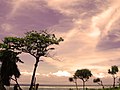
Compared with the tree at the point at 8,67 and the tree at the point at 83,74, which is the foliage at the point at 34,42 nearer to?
the tree at the point at 8,67

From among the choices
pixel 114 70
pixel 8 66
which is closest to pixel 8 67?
pixel 8 66

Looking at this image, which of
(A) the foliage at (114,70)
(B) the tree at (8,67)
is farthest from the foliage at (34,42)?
(A) the foliage at (114,70)

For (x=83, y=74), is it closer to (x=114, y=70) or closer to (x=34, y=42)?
(x=114, y=70)

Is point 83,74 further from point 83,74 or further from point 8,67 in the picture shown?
point 8,67

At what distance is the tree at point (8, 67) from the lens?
53.5 meters

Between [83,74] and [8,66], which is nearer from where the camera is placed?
[8,66]

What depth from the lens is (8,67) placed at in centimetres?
5403

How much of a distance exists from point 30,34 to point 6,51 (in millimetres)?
6498

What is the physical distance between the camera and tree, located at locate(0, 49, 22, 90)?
53.5 m

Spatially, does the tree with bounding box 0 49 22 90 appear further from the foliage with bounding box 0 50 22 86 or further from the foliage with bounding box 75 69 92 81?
the foliage with bounding box 75 69 92 81

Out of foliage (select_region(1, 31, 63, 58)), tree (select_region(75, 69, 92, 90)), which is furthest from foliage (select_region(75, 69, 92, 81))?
foliage (select_region(1, 31, 63, 58))

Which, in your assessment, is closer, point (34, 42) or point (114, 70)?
point (34, 42)

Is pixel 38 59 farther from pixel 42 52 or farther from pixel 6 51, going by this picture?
pixel 6 51

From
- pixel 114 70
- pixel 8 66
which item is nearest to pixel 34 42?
pixel 8 66
